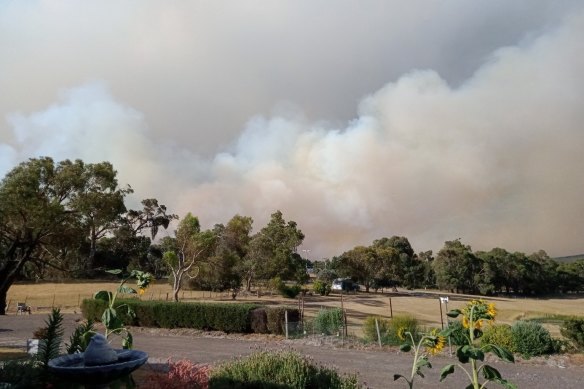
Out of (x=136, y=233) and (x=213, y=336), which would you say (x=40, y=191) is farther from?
(x=136, y=233)

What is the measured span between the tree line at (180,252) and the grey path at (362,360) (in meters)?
9.72

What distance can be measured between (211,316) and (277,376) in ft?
57.3

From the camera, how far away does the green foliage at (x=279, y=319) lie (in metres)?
23.3

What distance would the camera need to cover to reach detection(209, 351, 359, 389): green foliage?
841 centimetres

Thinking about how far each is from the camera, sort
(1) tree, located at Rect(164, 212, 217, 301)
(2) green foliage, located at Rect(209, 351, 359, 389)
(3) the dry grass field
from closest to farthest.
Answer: (2) green foliage, located at Rect(209, 351, 359, 389), (1) tree, located at Rect(164, 212, 217, 301), (3) the dry grass field

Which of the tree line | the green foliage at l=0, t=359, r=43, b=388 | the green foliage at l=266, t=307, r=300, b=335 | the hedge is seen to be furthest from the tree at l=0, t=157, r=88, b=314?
the green foliage at l=0, t=359, r=43, b=388

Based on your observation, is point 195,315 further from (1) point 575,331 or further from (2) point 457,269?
(2) point 457,269

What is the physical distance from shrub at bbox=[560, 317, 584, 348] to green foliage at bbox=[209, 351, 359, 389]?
516 inches

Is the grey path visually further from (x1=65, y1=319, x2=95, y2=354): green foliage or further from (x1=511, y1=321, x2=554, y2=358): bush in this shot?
(x1=65, y1=319, x2=95, y2=354): green foliage

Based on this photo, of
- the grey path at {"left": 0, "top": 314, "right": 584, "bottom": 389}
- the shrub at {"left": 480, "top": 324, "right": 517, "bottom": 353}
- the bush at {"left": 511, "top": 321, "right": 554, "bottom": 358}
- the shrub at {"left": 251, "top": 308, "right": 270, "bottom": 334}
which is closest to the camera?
the grey path at {"left": 0, "top": 314, "right": 584, "bottom": 389}

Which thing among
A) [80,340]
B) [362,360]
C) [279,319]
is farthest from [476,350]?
[279,319]

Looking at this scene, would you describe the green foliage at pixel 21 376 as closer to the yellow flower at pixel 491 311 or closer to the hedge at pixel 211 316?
the yellow flower at pixel 491 311

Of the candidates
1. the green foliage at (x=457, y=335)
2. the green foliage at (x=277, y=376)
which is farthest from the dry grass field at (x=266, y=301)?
the green foliage at (x=457, y=335)

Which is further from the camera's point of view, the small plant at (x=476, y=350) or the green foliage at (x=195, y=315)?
the green foliage at (x=195, y=315)
